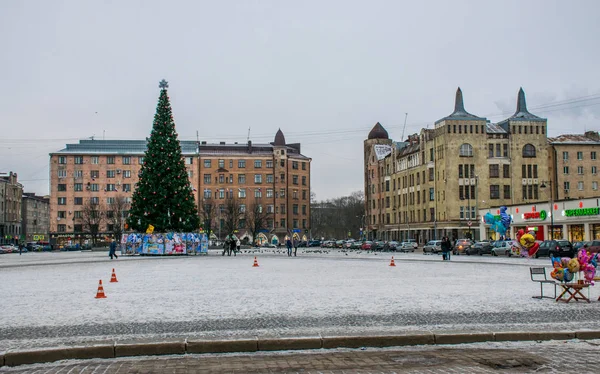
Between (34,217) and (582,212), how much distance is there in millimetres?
134487

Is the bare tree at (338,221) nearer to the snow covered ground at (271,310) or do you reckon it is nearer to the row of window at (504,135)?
the row of window at (504,135)

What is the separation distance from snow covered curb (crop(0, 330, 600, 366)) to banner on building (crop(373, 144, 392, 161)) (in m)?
108

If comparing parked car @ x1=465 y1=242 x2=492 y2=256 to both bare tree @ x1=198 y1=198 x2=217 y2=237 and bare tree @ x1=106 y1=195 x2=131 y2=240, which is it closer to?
bare tree @ x1=198 y1=198 x2=217 y2=237

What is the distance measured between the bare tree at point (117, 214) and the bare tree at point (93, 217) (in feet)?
4.49

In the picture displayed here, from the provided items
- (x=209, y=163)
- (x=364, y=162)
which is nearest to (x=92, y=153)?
(x=209, y=163)

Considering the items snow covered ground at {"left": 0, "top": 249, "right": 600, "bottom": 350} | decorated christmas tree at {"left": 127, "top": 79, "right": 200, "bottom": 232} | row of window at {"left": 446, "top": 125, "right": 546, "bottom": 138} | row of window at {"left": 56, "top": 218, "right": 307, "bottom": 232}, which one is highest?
row of window at {"left": 446, "top": 125, "right": 546, "bottom": 138}

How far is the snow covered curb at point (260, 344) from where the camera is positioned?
32.6 feet

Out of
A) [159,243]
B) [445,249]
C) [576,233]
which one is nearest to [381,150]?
[576,233]

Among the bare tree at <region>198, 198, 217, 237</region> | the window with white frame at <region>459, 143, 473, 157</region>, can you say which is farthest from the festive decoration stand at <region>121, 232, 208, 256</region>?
the window with white frame at <region>459, 143, 473, 157</region>

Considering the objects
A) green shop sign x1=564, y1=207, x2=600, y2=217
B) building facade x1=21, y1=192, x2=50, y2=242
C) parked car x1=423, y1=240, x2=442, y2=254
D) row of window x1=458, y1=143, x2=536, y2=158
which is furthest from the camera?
building facade x1=21, y1=192, x2=50, y2=242

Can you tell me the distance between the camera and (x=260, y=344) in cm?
1063

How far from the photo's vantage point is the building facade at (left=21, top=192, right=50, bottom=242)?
150900 mm

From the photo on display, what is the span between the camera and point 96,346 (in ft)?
33.6

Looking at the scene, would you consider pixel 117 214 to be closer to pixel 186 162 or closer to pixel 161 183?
pixel 186 162
